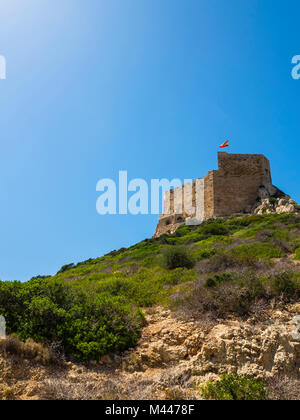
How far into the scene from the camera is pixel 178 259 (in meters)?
11.1

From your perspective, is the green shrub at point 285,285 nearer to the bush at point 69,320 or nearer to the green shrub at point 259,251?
the bush at point 69,320

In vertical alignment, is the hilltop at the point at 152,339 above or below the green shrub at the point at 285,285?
below

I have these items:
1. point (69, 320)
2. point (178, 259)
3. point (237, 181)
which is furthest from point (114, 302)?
point (237, 181)

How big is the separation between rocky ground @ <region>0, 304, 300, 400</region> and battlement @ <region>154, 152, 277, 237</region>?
23.3 meters

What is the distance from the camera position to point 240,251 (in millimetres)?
11039

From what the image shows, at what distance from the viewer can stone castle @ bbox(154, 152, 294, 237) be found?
28.7 meters

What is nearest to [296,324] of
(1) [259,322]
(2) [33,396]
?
(1) [259,322]

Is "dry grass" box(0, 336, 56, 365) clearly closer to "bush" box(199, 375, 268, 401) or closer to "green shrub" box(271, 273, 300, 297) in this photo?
"bush" box(199, 375, 268, 401)

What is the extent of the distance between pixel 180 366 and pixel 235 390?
107cm

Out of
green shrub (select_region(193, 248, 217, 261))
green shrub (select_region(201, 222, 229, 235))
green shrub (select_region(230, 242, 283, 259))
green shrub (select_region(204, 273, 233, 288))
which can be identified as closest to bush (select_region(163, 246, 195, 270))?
green shrub (select_region(193, 248, 217, 261))

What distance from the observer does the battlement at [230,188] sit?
28.8 m

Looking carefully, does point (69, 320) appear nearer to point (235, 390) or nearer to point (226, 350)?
point (226, 350)

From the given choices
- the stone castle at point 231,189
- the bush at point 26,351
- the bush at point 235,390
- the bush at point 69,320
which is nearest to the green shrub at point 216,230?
the stone castle at point 231,189
